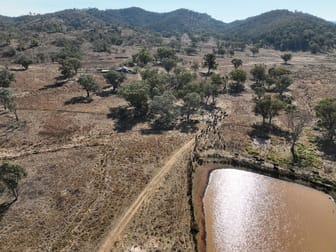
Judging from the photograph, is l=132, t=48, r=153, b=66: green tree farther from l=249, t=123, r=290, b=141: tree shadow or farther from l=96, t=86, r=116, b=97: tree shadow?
→ l=249, t=123, r=290, b=141: tree shadow

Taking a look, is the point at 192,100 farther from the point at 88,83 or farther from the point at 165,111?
the point at 88,83

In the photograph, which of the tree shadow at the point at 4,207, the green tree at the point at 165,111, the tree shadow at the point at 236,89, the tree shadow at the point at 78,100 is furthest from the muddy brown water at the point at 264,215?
the tree shadow at the point at 236,89

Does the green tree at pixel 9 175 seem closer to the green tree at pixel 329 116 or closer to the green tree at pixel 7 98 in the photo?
the green tree at pixel 7 98

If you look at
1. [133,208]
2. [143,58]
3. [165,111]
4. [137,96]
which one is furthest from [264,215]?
[143,58]

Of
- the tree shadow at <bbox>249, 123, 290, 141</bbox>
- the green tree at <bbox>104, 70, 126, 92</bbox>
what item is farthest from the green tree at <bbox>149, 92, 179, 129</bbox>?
the green tree at <bbox>104, 70, 126, 92</bbox>

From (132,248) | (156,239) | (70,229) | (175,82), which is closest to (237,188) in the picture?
(156,239)

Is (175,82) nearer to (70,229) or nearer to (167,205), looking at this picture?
(167,205)
